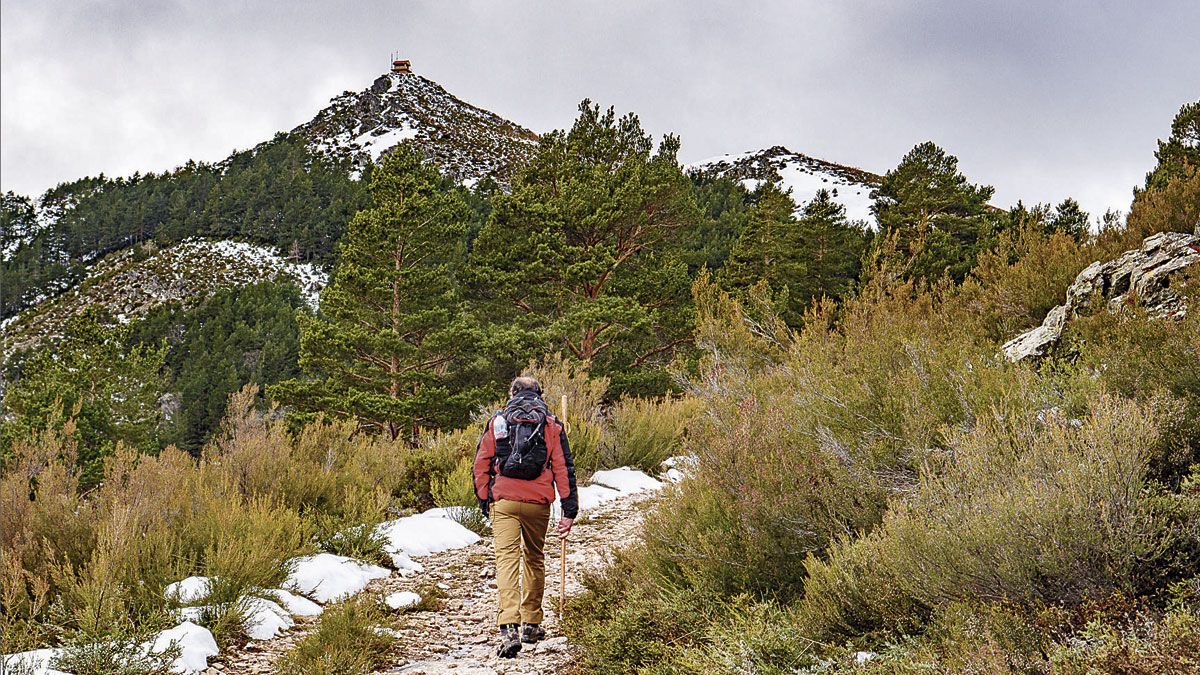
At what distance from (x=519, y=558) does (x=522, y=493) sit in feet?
1.34

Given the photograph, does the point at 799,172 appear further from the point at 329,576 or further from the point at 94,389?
the point at 329,576

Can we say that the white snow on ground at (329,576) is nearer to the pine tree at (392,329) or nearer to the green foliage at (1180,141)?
the pine tree at (392,329)

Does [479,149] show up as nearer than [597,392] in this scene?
No

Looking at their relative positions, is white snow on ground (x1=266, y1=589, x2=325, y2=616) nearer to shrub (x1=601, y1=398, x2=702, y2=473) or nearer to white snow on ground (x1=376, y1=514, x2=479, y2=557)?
white snow on ground (x1=376, y1=514, x2=479, y2=557)

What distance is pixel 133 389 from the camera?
27.8m

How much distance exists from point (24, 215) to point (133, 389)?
72528 millimetres

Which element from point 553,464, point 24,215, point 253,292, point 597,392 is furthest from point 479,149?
point 553,464

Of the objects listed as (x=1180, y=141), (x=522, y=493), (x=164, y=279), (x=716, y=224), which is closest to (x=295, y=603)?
(x=522, y=493)

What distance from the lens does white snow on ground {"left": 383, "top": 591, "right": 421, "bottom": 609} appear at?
15.9 ft

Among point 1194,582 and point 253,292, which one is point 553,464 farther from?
point 253,292

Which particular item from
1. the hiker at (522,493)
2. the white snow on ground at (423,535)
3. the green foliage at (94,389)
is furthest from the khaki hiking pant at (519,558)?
the green foliage at (94,389)

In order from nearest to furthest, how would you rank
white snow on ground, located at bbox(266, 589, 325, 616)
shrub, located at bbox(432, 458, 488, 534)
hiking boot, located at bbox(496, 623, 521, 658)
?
hiking boot, located at bbox(496, 623, 521, 658) < white snow on ground, located at bbox(266, 589, 325, 616) < shrub, located at bbox(432, 458, 488, 534)

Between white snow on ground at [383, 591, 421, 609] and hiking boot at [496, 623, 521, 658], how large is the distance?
918 millimetres

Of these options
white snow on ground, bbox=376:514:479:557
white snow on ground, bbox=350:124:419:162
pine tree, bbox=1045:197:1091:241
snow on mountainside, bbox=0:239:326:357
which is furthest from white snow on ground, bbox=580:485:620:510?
white snow on ground, bbox=350:124:419:162
